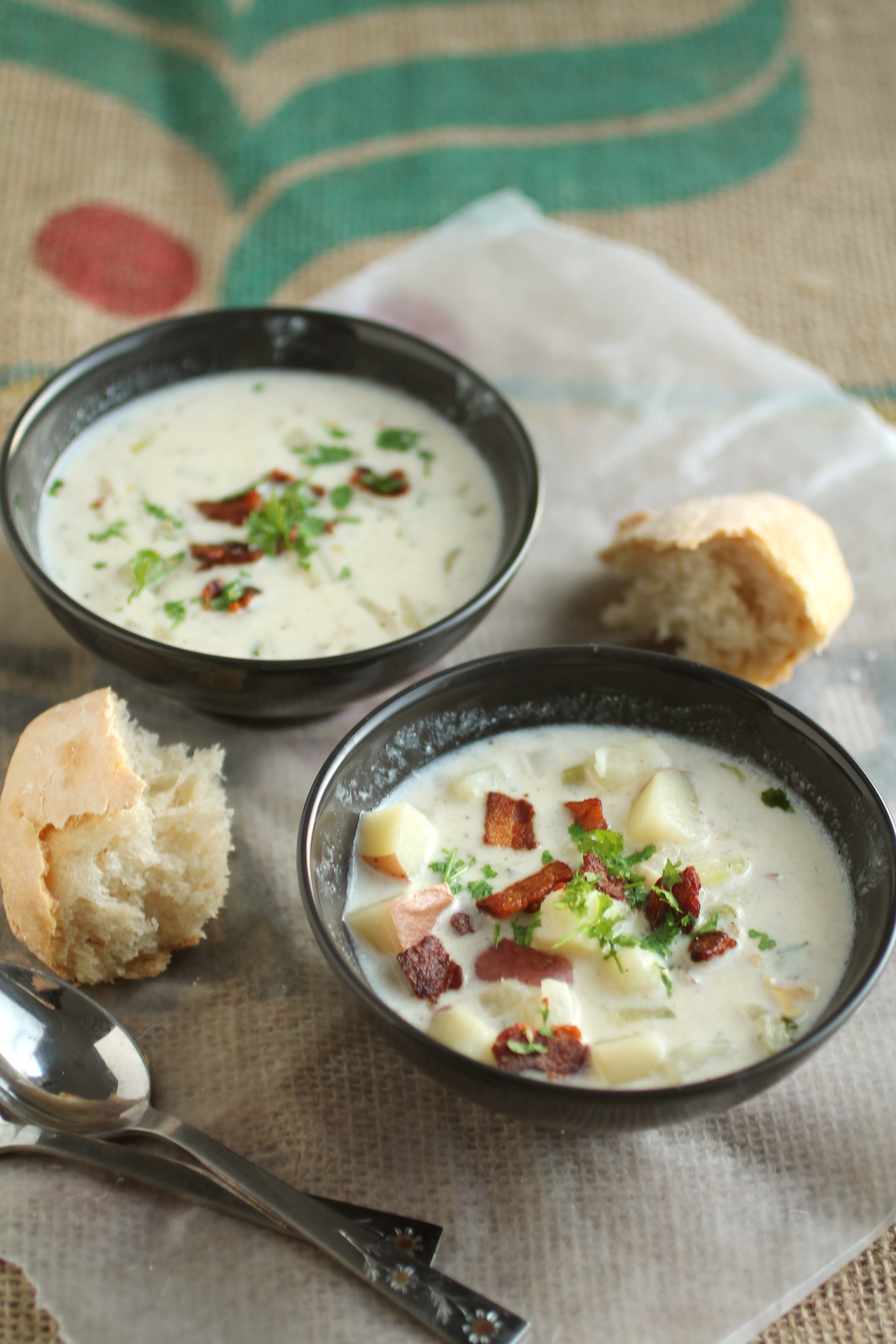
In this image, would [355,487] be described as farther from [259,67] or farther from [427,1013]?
[259,67]

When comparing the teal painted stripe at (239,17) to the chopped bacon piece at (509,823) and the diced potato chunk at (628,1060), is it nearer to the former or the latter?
the chopped bacon piece at (509,823)

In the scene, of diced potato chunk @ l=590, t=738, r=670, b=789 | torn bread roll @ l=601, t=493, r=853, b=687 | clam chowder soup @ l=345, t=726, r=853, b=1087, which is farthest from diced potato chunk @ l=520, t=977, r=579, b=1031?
torn bread roll @ l=601, t=493, r=853, b=687

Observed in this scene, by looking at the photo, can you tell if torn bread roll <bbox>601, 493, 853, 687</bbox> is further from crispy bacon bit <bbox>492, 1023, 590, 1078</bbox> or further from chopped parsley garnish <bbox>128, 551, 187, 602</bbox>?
crispy bacon bit <bbox>492, 1023, 590, 1078</bbox>

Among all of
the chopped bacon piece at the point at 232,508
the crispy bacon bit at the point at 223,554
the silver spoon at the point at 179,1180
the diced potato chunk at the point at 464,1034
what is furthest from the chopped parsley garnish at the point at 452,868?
the chopped bacon piece at the point at 232,508

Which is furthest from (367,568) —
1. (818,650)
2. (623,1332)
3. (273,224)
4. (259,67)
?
(259,67)

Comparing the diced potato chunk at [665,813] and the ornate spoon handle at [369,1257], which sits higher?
the diced potato chunk at [665,813]

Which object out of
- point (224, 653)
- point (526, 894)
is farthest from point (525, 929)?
point (224, 653)

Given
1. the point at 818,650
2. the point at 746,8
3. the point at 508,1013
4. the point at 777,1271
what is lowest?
the point at 777,1271
